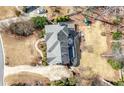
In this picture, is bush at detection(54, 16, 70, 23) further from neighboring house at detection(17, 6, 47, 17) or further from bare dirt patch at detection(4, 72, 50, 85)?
bare dirt patch at detection(4, 72, 50, 85)

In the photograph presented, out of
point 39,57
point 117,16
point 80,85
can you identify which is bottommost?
point 80,85

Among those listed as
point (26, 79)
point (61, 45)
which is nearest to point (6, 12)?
point (61, 45)

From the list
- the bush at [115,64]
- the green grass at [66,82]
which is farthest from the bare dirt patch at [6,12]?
the bush at [115,64]

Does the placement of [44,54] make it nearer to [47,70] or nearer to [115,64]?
[47,70]

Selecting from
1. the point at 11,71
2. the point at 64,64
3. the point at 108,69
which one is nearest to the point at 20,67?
the point at 11,71

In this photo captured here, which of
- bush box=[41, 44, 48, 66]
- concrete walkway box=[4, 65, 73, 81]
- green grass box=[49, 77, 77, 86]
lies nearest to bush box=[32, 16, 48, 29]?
bush box=[41, 44, 48, 66]
